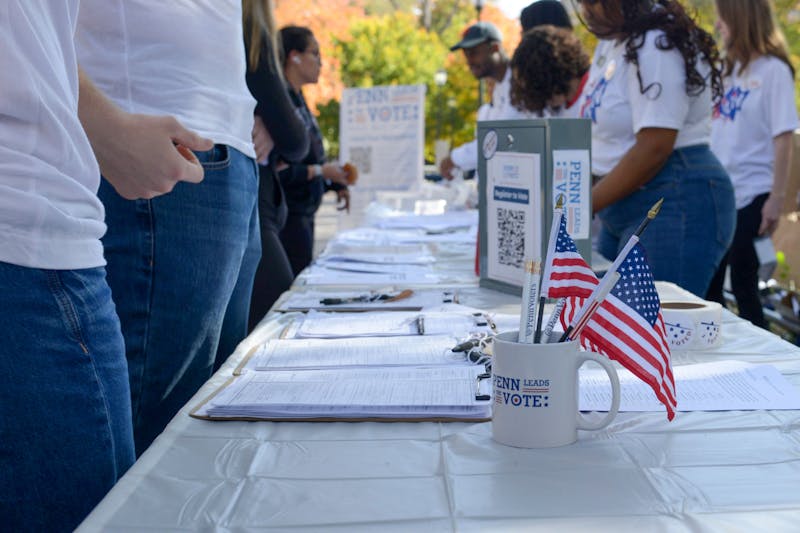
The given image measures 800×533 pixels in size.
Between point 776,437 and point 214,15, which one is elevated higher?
point 214,15

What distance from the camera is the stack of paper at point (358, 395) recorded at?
0.95 meters

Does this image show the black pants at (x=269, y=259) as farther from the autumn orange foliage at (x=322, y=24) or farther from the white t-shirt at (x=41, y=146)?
the autumn orange foliage at (x=322, y=24)

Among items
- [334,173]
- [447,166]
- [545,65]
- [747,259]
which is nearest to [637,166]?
[545,65]

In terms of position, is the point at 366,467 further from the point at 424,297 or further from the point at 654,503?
the point at 424,297

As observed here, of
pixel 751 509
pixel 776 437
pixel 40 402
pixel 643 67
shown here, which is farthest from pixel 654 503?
pixel 643 67

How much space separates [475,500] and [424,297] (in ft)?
3.37

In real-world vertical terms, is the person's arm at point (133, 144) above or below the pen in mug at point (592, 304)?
above

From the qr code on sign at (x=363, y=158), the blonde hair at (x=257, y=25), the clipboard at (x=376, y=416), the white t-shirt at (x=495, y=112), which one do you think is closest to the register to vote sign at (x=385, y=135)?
the qr code on sign at (x=363, y=158)

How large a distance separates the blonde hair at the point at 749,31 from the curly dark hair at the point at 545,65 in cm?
58

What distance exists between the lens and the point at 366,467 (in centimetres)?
81

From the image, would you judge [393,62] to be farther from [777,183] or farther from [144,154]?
[144,154]

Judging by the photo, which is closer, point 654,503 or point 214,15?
point 654,503

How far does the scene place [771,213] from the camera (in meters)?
3.45

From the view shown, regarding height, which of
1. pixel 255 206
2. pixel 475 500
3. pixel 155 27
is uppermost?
pixel 155 27
